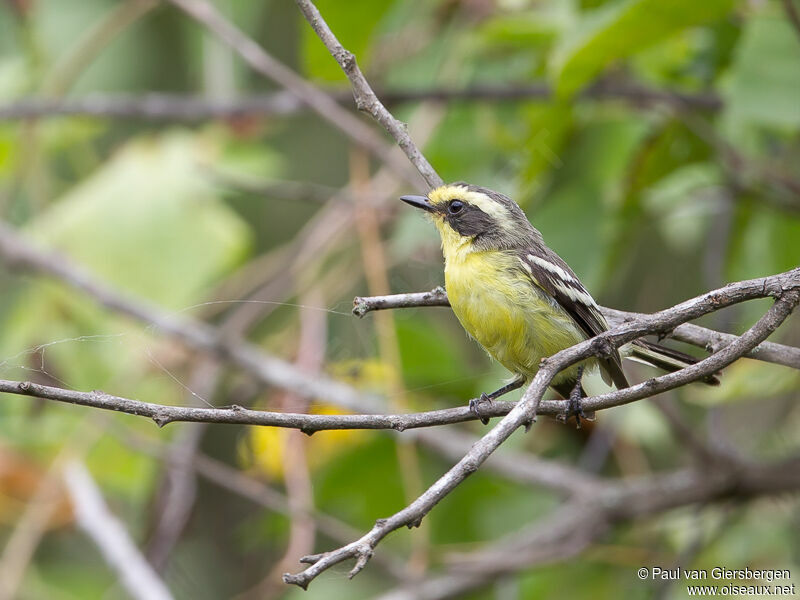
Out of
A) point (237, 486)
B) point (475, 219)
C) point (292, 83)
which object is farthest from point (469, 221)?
point (237, 486)

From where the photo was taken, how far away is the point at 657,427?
12.6ft

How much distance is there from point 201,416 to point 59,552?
3987 mm

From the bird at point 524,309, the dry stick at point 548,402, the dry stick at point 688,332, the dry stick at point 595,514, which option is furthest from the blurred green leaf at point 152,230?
the dry stick at point 548,402

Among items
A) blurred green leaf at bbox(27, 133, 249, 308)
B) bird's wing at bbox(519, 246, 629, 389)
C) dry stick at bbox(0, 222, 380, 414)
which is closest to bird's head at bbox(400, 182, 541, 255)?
bird's wing at bbox(519, 246, 629, 389)

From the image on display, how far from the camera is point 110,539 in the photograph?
355 centimetres

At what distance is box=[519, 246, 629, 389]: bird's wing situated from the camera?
88.4 inches

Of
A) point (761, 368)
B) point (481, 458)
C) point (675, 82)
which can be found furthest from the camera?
point (675, 82)

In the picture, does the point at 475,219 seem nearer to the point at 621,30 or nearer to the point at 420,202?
the point at 420,202

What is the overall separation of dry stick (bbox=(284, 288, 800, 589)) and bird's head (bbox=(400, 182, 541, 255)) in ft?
2.86

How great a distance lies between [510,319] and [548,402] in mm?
526

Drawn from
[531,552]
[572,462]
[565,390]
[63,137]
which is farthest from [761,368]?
[63,137]

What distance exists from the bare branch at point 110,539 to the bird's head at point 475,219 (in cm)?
163

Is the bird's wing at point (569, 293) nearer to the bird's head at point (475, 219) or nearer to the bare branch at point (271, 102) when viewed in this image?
the bird's head at point (475, 219)

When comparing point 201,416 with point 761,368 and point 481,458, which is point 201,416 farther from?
point 761,368
